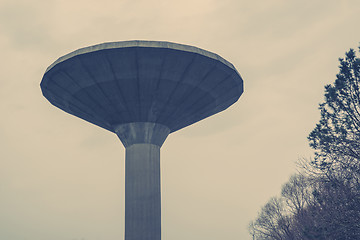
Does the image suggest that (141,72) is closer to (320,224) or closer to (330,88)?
(330,88)

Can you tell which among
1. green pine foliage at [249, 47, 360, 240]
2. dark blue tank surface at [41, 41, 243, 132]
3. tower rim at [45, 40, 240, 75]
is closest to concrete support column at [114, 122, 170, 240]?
dark blue tank surface at [41, 41, 243, 132]

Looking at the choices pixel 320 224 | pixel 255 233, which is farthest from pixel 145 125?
pixel 255 233

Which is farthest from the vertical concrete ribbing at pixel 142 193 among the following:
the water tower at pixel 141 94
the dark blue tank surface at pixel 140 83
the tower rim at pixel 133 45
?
the tower rim at pixel 133 45

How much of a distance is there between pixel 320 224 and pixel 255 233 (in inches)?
1137

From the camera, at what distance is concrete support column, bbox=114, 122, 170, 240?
17469mm

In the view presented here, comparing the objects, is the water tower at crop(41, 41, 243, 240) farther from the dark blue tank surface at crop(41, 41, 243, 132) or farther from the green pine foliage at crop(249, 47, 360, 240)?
the green pine foliage at crop(249, 47, 360, 240)

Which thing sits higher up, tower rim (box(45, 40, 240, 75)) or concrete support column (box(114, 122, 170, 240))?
tower rim (box(45, 40, 240, 75))

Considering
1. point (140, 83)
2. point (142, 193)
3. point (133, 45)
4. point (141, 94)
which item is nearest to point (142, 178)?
point (142, 193)

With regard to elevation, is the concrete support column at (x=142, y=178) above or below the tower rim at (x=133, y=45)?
below

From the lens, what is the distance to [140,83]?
17172 mm

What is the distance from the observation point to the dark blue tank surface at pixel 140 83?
16047mm

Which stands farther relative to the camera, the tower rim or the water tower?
the water tower

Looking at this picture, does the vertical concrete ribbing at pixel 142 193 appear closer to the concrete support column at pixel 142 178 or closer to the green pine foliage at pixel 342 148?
the concrete support column at pixel 142 178

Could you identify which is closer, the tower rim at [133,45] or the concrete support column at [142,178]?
the tower rim at [133,45]
